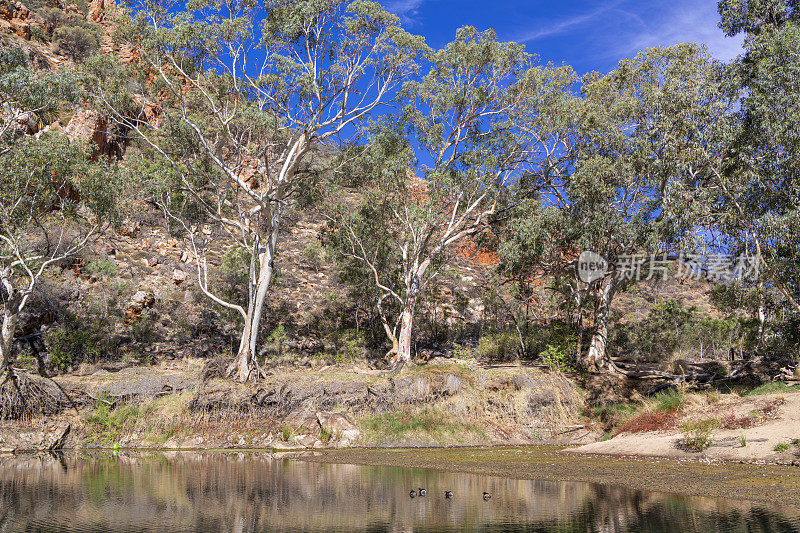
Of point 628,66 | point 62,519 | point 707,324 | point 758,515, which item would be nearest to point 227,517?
point 62,519

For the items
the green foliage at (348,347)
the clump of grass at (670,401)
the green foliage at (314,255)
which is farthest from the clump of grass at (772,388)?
the green foliage at (314,255)

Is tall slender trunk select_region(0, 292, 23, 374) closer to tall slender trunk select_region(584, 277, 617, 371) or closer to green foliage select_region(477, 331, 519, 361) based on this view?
green foliage select_region(477, 331, 519, 361)

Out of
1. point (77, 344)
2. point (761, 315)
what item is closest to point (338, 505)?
point (77, 344)

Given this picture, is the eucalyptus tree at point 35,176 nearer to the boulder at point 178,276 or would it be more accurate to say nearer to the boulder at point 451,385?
the boulder at point 178,276

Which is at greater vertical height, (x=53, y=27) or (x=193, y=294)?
(x=53, y=27)

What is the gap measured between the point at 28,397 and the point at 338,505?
17937 millimetres

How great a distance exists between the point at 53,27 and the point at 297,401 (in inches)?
2489

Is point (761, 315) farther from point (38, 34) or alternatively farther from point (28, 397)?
point (38, 34)

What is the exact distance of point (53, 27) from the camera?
212ft

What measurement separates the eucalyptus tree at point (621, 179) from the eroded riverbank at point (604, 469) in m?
9.72

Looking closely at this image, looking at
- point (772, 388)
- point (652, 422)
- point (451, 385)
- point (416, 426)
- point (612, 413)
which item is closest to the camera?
point (652, 422)

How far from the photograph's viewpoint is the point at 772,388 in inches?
868

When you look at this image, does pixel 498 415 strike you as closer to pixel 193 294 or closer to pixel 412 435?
pixel 412 435

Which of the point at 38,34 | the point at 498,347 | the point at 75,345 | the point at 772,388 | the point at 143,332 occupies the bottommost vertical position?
the point at 772,388
